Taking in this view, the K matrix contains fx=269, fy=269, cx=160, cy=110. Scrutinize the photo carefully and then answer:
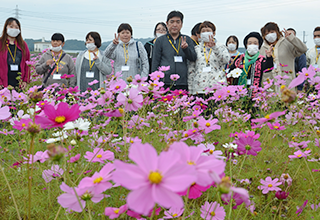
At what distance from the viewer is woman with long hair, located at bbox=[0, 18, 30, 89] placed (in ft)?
9.70

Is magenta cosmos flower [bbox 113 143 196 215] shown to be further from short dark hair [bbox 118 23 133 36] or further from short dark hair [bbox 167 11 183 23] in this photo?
short dark hair [bbox 118 23 133 36]

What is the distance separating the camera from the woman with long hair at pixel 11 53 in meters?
2.96

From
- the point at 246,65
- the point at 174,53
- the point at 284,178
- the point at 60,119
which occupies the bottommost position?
the point at 284,178

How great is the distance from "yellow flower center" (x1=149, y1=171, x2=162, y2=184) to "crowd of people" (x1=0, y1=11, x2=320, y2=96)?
2.35 meters

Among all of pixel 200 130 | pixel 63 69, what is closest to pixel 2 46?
pixel 63 69

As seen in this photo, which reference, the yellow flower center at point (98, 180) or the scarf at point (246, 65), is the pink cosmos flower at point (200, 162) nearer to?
the yellow flower center at point (98, 180)

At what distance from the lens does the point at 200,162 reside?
14.6 inches

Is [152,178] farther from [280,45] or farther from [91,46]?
[280,45]

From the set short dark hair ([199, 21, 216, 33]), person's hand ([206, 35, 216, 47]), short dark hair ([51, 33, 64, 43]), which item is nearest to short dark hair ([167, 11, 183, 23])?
short dark hair ([199, 21, 216, 33])

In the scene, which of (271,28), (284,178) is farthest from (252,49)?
(284,178)

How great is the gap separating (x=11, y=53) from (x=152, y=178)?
324 cm

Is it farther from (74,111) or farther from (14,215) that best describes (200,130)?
(14,215)

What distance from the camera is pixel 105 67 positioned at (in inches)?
123

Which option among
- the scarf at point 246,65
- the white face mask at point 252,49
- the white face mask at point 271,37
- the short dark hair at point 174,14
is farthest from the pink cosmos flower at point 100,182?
the white face mask at point 271,37
